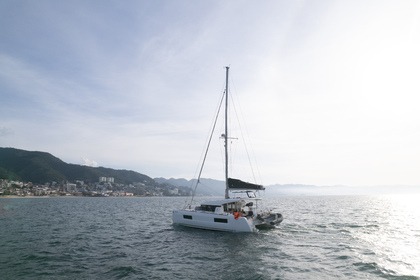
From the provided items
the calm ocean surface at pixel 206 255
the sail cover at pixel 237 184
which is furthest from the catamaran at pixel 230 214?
the calm ocean surface at pixel 206 255

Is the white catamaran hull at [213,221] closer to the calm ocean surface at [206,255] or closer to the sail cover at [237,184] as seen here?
the calm ocean surface at [206,255]

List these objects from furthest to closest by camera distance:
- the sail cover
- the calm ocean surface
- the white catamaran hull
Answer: the sail cover → the white catamaran hull → the calm ocean surface

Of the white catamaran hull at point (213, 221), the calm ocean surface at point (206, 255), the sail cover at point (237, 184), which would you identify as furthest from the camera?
the sail cover at point (237, 184)

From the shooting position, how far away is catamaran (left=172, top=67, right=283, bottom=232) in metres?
30.4

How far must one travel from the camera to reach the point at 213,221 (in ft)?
104

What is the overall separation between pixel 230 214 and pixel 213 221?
2.33 meters

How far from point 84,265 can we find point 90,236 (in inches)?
494

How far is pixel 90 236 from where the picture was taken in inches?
1169

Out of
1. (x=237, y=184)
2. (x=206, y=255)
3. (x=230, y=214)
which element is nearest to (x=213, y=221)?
(x=230, y=214)

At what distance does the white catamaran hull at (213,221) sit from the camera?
30.1 m

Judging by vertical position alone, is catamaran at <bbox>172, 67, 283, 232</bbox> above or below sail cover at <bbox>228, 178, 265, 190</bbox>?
below

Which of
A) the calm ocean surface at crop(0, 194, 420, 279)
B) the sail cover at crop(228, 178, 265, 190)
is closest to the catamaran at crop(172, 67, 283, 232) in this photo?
the sail cover at crop(228, 178, 265, 190)

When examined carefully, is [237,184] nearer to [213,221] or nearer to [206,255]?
[213,221]

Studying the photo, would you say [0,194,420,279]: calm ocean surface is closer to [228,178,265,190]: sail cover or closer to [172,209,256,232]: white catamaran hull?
[172,209,256,232]: white catamaran hull
